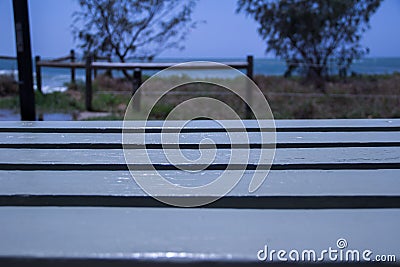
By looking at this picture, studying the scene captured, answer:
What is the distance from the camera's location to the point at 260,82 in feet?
25.0

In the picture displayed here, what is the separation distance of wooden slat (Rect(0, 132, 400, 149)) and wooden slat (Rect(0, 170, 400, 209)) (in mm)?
173

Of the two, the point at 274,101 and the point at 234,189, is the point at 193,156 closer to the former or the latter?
the point at 234,189

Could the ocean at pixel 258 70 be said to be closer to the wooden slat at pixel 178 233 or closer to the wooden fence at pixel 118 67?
the wooden fence at pixel 118 67

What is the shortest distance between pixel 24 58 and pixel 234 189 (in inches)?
104

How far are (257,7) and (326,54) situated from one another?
171 cm

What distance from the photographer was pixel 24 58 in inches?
114

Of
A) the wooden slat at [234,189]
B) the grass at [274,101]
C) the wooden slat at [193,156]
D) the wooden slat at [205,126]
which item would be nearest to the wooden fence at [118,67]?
the grass at [274,101]

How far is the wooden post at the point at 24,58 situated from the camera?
2.81m

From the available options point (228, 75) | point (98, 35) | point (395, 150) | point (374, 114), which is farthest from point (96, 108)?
point (395, 150)

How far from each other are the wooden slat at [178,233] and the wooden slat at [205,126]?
1.61 feet

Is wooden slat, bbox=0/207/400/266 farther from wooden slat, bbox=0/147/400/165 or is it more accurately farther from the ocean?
the ocean

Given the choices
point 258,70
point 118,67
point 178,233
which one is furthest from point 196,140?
point 258,70

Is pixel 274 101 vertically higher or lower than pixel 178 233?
lower

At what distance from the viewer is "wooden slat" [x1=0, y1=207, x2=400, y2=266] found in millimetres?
477
